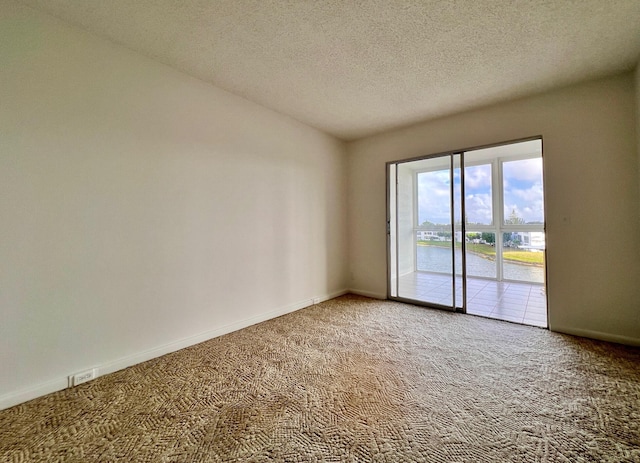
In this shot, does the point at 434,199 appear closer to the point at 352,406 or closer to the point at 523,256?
the point at 523,256

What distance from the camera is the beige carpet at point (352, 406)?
1.35m

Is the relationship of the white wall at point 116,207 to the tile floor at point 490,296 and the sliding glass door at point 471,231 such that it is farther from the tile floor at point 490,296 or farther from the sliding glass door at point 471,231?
the tile floor at point 490,296

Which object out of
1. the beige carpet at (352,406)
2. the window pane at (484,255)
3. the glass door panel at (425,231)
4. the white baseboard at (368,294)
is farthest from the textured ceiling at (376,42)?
the window pane at (484,255)

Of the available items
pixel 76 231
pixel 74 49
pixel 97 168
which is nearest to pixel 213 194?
pixel 97 168

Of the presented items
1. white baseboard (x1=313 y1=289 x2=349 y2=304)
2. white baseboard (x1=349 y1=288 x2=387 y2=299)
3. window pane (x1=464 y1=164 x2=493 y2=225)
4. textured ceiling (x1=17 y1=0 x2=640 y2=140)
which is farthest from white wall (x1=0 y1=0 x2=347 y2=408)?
window pane (x1=464 y1=164 x2=493 y2=225)

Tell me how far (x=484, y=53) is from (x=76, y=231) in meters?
3.58

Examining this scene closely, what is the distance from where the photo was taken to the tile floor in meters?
3.41

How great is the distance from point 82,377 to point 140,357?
1.23 feet

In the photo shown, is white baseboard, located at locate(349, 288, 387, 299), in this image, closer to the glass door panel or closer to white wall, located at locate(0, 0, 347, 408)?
the glass door panel

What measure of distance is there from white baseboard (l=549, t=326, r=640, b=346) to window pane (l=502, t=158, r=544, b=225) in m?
2.79

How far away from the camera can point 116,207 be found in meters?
2.14

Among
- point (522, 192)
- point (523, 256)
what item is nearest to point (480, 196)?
point (522, 192)

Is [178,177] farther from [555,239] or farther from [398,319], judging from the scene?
[555,239]

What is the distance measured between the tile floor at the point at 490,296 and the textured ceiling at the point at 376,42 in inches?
98.6
